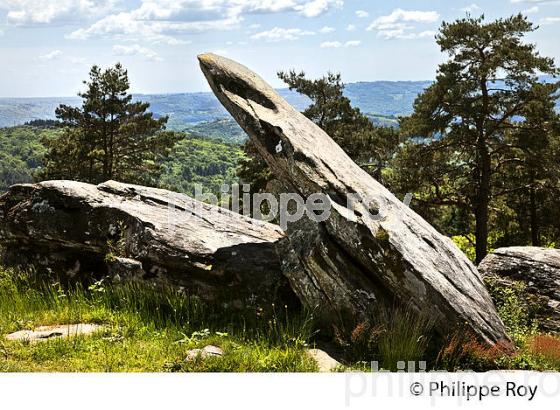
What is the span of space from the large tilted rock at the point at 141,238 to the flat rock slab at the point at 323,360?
1.68 metres

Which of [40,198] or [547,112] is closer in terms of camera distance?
[40,198]

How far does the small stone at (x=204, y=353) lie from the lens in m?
8.35

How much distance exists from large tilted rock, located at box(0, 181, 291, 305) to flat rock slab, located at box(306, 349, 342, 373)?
1682 mm

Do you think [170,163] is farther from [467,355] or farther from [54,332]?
[467,355]

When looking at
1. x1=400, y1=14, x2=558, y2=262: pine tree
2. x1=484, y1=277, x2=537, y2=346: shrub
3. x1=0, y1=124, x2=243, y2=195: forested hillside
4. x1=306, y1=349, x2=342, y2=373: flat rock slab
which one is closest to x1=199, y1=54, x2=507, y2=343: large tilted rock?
x1=484, y1=277, x2=537, y2=346: shrub

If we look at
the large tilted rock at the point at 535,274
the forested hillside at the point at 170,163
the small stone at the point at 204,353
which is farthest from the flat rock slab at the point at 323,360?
the forested hillside at the point at 170,163

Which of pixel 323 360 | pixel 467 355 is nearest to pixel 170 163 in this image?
pixel 323 360

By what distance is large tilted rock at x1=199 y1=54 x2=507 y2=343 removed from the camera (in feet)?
29.7

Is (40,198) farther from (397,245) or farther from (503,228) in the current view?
(503,228)

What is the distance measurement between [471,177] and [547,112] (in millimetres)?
5437

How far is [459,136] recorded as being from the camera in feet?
106

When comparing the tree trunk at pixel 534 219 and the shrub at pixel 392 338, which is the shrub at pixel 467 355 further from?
the tree trunk at pixel 534 219

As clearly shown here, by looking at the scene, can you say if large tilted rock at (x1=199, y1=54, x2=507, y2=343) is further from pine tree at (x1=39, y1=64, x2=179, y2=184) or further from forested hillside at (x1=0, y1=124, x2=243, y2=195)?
forested hillside at (x1=0, y1=124, x2=243, y2=195)

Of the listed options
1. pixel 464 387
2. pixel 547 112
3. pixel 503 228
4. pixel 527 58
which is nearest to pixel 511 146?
pixel 547 112
